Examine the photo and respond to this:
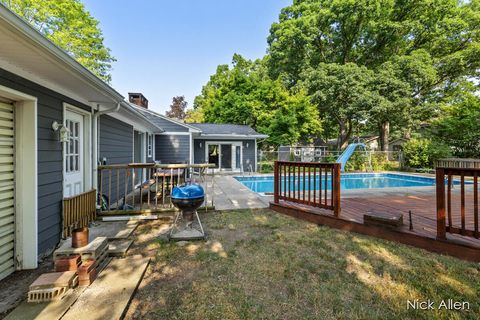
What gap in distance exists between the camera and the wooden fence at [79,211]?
10.6 feet

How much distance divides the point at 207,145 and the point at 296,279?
38.3 feet

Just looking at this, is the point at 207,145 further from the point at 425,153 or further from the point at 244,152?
the point at 425,153

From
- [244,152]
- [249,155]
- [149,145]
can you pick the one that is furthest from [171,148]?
[249,155]

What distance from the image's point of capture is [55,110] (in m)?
3.12

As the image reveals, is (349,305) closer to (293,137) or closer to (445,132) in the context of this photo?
(293,137)

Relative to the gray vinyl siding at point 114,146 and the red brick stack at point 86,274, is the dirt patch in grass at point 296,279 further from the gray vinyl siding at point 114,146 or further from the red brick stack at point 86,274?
the gray vinyl siding at point 114,146

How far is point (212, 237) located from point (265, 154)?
12.5 metres

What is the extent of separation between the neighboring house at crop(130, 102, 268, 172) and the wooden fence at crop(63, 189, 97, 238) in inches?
288

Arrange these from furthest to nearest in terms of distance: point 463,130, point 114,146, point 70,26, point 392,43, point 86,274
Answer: point 392,43
point 70,26
point 463,130
point 114,146
point 86,274

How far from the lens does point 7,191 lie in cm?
245

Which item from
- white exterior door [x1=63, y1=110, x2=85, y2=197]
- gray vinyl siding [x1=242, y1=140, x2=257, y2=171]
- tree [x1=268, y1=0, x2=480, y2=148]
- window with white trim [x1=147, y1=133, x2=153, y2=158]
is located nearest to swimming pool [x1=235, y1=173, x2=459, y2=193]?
gray vinyl siding [x1=242, y1=140, x2=257, y2=171]

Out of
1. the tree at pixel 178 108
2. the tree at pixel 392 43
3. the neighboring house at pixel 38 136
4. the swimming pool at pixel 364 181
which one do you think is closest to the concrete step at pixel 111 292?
the neighboring house at pixel 38 136

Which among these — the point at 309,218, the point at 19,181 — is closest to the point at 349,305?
the point at 309,218

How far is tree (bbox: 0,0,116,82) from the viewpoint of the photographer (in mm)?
13484
